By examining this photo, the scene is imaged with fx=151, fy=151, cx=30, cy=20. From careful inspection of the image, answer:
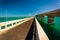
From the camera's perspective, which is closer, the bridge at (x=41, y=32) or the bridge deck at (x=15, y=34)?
the bridge at (x=41, y=32)

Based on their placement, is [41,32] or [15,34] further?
[15,34]

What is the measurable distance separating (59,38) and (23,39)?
4.11 metres

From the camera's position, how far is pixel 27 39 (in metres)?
6.30

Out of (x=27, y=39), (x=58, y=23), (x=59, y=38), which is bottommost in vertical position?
(x=27, y=39)

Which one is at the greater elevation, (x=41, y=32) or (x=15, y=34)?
(x=41, y=32)

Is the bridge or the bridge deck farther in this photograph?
the bridge deck

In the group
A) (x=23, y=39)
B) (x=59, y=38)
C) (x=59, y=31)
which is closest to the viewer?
(x=59, y=38)

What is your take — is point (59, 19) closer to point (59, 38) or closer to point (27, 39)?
point (59, 38)

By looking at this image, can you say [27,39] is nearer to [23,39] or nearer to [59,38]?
[23,39]

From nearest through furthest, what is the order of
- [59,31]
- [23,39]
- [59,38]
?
[59,38], [59,31], [23,39]

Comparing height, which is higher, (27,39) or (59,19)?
(59,19)

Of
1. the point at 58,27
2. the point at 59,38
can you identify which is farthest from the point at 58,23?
the point at 59,38

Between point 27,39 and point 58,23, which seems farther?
point 27,39

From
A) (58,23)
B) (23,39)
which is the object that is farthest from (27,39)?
(58,23)
